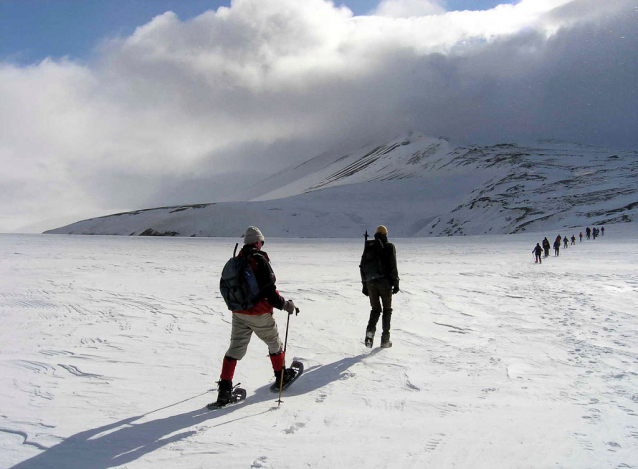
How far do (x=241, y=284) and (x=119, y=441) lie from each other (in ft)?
5.76

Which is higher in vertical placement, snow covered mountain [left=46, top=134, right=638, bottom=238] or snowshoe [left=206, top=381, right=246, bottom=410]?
snow covered mountain [left=46, top=134, right=638, bottom=238]

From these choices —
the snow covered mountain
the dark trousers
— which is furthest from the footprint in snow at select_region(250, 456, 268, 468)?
the snow covered mountain

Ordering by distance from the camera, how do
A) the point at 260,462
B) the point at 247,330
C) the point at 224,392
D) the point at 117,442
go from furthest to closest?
the point at 247,330, the point at 224,392, the point at 117,442, the point at 260,462

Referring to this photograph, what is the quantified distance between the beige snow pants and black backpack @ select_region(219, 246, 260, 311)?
23cm

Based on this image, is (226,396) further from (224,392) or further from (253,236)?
(253,236)

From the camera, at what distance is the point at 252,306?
4.68 meters

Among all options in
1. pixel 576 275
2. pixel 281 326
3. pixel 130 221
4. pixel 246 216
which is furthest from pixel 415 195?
pixel 281 326

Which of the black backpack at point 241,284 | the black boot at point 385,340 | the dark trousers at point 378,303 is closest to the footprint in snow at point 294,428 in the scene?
the black backpack at point 241,284

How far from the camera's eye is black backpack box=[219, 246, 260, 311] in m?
4.63

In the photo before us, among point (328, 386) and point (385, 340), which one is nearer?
point (328, 386)

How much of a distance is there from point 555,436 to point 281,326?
16.9 feet

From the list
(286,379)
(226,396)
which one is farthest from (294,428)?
(286,379)

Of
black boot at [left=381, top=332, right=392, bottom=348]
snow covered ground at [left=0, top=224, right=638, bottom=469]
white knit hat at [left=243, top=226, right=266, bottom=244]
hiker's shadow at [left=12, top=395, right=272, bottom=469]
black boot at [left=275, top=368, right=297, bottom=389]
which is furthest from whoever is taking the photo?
black boot at [left=381, top=332, right=392, bottom=348]

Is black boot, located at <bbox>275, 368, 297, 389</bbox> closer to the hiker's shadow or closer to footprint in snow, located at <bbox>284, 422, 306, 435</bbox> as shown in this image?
the hiker's shadow
